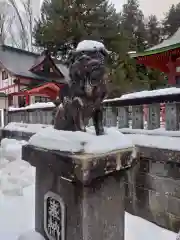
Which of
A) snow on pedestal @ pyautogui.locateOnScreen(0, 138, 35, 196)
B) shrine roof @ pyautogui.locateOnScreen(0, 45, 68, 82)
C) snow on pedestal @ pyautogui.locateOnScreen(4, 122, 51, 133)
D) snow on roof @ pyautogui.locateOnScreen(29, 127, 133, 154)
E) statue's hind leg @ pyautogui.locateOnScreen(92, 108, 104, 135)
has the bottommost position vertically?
snow on pedestal @ pyautogui.locateOnScreen(0, 138, 35, 196)

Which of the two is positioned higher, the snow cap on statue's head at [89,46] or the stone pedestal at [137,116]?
the snow cap on statue's head at [89,46]

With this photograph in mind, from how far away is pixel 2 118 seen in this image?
335 inches

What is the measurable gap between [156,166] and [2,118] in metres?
6.69

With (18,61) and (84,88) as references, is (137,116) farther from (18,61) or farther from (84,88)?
(18,61)

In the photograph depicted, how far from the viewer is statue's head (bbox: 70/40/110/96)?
5.94 feet

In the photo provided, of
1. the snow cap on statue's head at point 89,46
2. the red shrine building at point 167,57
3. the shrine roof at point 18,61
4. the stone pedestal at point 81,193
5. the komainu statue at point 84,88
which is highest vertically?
the shrine roof at point 18,61

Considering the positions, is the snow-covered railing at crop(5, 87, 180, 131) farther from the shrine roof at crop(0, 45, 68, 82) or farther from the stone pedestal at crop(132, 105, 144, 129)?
the shrine roof at crop(0, 45, 68, 82)

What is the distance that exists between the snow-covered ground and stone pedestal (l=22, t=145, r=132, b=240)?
17.0 inches

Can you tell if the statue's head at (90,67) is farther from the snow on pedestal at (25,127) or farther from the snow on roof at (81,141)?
the snow on pedestal at (25,127)

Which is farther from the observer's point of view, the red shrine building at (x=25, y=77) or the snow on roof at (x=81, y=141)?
the red shrine building at (x=25, y=77)

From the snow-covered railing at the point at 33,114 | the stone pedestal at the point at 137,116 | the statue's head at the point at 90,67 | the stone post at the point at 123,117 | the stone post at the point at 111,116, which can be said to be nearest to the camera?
the statue's head at the point at 90,67

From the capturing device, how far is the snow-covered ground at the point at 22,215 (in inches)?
109

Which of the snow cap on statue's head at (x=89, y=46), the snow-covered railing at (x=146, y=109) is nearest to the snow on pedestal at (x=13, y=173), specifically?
the snow-covered railing at (x=146, y=109)

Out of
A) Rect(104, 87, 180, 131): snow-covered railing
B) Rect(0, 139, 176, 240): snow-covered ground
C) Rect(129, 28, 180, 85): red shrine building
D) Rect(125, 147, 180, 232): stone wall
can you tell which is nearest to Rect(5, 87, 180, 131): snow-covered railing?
Rect(104, 87, 180, 131): snow-covered railing
